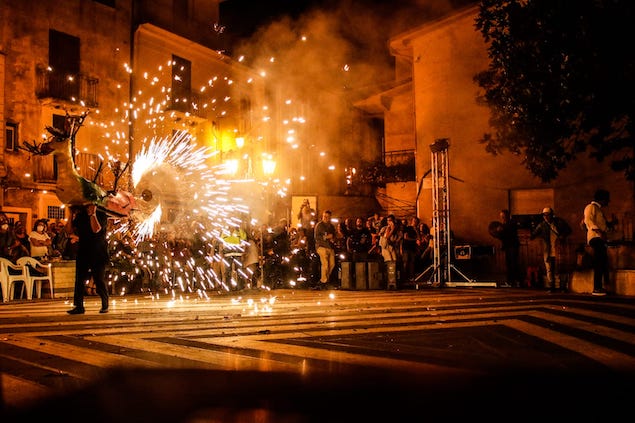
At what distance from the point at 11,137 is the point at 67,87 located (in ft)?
9.80

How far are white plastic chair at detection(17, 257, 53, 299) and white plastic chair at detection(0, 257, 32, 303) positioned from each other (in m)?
0.07

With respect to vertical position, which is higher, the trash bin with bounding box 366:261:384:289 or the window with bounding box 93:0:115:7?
the window with bounding box 93:0:115:7

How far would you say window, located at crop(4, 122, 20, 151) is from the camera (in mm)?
23000

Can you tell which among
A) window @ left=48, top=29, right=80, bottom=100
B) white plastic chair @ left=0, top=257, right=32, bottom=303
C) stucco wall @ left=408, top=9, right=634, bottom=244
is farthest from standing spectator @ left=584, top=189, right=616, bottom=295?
window @ left=48, top=29, right=80, bottom=100

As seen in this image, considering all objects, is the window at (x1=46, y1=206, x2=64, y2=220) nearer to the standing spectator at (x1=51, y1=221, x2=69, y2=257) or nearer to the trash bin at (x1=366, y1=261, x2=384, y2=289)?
the standing spectator at (x1=51, y1=221, x2=69, y2=257)

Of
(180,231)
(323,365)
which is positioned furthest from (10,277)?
(323,365)

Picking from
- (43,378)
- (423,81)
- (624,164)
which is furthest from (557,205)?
(43,378)

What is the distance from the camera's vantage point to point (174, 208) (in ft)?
50.6

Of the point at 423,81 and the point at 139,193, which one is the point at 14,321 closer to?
the point at 139,193

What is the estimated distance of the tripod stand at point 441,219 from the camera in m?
13.9

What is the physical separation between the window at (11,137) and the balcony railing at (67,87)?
1.54 metres

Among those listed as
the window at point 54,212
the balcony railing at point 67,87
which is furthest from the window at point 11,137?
the window at point 54,212

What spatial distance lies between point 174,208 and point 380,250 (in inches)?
209

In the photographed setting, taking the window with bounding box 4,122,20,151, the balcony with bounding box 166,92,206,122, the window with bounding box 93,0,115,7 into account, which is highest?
the window with bounding box 93,0,115,7
